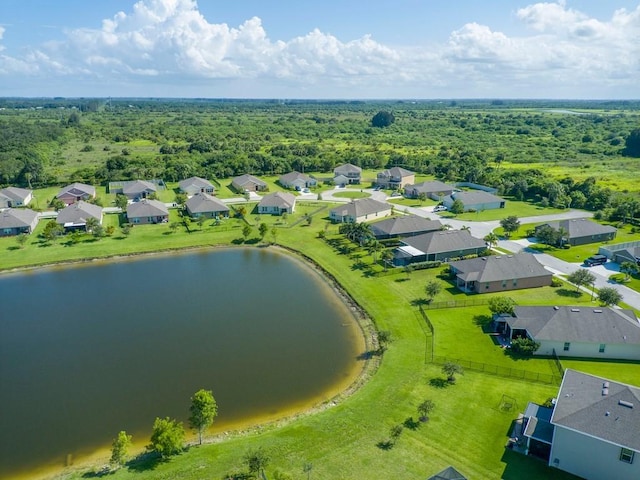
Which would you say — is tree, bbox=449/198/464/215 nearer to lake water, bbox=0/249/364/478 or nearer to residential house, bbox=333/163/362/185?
residential house, bbox=333/163/362/185

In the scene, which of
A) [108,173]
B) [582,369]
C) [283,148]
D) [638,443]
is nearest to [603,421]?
[638,443]

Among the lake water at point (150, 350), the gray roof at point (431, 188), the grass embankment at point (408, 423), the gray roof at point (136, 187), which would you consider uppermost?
the gray roof at point (431, 188)

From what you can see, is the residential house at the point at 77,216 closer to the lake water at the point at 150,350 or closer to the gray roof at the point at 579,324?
the lake water at the point at 150,350

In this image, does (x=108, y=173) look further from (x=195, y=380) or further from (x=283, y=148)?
(x=195, y=380)

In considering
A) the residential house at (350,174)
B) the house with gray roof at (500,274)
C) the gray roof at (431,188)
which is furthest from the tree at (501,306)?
the residential house at (350,174)

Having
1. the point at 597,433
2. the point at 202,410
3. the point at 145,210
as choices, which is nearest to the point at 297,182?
the point at 145,210

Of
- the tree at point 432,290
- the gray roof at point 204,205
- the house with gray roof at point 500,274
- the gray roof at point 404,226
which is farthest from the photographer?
the gray roof at point 204,205
